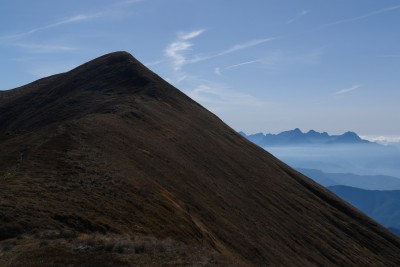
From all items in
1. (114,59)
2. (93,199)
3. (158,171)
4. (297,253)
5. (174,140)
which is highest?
(114,59)

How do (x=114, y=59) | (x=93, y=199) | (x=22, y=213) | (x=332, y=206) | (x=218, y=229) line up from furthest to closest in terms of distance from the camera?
1. (x=114, y=59)
2. (x=332, y=206)
3. (x=218, y=229)
4. (x=93, y=199)
5. (x=22, y=213)

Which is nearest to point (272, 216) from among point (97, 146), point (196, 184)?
point (196, 184)

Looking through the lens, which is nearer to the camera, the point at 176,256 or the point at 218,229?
the point at 176,256

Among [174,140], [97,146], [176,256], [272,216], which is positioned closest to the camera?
[176,256]

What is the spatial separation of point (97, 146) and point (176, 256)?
24.4 metres

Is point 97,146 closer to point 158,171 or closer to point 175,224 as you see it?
point 158,171

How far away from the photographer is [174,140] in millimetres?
60406

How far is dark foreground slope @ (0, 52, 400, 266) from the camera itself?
22000mm

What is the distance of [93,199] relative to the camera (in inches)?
1138

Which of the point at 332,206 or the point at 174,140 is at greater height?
the point at 174,140

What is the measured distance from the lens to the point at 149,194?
114ft

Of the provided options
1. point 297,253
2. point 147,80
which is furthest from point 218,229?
point 147,80

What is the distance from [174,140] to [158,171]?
16.5 metres

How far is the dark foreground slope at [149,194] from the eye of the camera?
2200 cm
